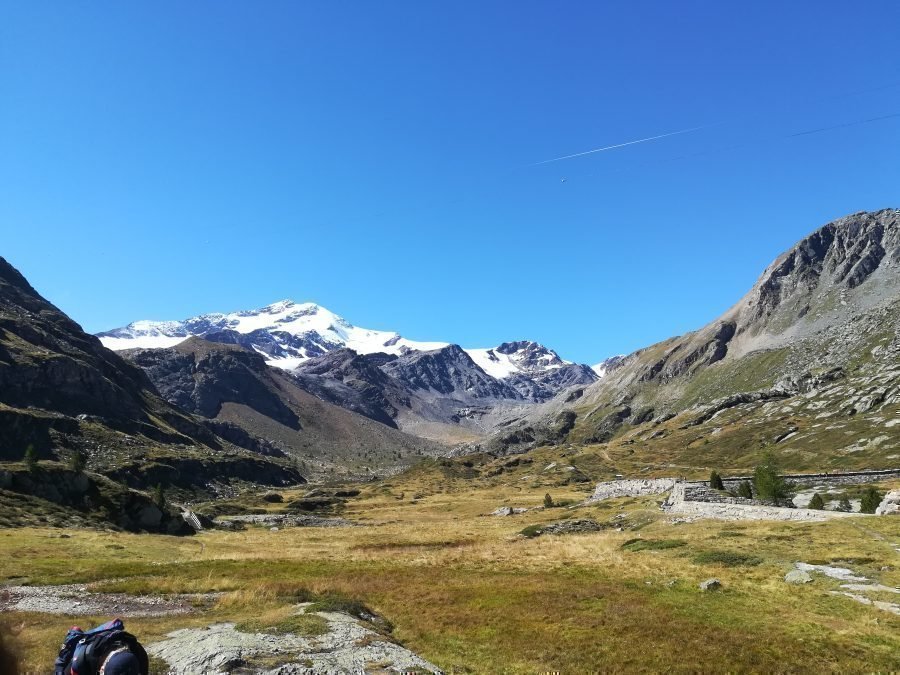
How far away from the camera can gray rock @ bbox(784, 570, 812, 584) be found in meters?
31.4

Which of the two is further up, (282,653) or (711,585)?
(282,653)

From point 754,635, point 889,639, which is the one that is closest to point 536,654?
point 754,635

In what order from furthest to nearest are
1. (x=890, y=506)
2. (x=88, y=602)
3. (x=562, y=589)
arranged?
(x=890, y=506), (x=562, y=589), (x=88, y=602)

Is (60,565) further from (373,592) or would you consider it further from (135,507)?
(135,507)

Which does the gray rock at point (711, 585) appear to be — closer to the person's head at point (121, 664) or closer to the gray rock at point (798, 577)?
the gray rock at point (798, 577)

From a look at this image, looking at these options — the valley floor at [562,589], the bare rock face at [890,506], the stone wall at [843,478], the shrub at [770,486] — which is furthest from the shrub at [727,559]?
the stone wall at [843,478]

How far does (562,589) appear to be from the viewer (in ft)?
111

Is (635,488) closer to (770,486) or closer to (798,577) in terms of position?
(770,486)

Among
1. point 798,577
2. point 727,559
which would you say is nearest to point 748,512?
point 727,559

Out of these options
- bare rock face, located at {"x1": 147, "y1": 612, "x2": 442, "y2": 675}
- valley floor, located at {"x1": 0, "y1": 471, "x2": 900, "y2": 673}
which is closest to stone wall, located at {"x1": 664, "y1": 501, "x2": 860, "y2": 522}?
valley floor, located at {"x1": 0, "y1": 471, "x2": 900, "y2": 673}

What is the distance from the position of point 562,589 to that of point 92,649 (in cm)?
2994

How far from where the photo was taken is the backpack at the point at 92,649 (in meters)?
9.05

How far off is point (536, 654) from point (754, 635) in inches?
367

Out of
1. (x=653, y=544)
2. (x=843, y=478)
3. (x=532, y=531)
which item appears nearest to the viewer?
(x=653, y=544)
